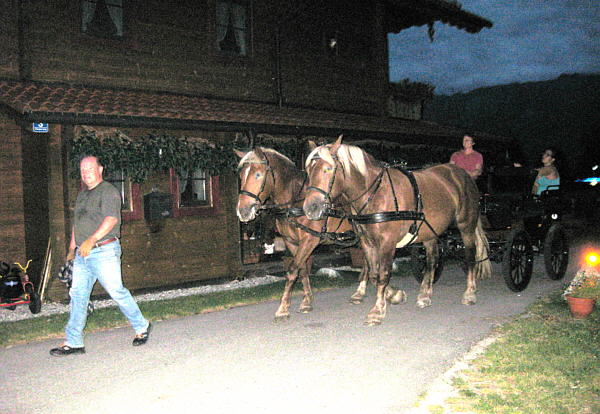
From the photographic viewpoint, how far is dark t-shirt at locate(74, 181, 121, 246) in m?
5.62

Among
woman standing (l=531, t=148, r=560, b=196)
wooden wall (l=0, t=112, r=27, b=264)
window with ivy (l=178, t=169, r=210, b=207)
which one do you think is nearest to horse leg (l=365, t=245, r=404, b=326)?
window with ivy (l=178, t=169, r=210, b=207)

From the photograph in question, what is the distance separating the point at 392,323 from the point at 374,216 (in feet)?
4.82

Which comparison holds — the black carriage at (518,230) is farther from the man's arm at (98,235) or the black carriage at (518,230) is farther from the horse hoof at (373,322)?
the man's arm at (98,235)

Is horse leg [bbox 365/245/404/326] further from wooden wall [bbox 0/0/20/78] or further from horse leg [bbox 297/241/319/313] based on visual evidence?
wooden wall [bbox 0/0/20/78]

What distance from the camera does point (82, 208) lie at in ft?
18.6

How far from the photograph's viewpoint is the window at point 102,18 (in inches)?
426

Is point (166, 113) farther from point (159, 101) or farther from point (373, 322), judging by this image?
point (373, 322)

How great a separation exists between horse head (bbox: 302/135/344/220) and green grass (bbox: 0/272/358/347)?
2.79 metres

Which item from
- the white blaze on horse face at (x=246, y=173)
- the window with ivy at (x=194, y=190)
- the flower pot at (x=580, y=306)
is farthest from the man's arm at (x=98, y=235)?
the flower pot at (x=580, y=306)

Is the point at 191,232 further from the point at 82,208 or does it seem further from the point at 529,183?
the point at 529,183

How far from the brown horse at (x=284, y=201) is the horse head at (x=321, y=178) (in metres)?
0.92

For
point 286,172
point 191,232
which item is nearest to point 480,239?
point 286,172

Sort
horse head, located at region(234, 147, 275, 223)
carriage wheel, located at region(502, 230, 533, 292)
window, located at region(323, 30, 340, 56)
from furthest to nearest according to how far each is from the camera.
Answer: window, located at region(323, 30, 340, 56), carriage wheel, located at region(502, 230, 533, 292), horse head, located at region(234, 147, 275, 223)

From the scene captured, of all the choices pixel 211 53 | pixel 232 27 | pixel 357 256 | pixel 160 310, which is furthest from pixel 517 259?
pixel 232 27
